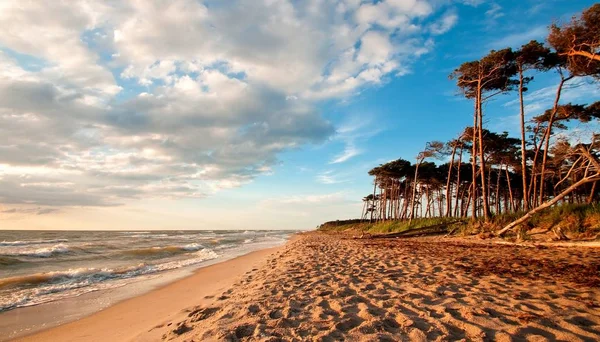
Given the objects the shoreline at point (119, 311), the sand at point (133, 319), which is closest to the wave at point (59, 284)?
the shoreline at point (119, 311)

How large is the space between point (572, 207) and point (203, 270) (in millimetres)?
15373

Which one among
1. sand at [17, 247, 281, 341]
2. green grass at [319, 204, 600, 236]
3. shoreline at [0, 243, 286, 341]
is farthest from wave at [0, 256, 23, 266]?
green grass at [319, 204, 600, 236]

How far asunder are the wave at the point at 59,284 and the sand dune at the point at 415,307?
540 cm

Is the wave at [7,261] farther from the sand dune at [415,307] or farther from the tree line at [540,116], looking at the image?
the tree line at [540,116]

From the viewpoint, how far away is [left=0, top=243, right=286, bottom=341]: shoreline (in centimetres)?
544

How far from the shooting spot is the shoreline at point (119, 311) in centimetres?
544

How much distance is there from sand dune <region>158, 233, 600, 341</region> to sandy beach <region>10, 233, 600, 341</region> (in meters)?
0.02

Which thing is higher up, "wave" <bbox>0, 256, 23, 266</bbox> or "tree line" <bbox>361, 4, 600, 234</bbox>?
"tree line" <bbox>361, 4, 600, 234</bbox>

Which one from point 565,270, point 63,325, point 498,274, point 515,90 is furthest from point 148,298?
point 515,90

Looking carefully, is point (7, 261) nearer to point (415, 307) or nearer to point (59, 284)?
point (59, 284)

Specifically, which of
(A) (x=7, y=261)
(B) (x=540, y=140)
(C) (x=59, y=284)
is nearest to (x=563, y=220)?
(B) (x=540, y=140)

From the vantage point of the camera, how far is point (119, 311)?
695 cm

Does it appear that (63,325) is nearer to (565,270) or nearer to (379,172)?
(565,270)

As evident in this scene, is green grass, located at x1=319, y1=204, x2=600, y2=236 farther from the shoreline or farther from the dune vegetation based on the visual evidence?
the shoreline
